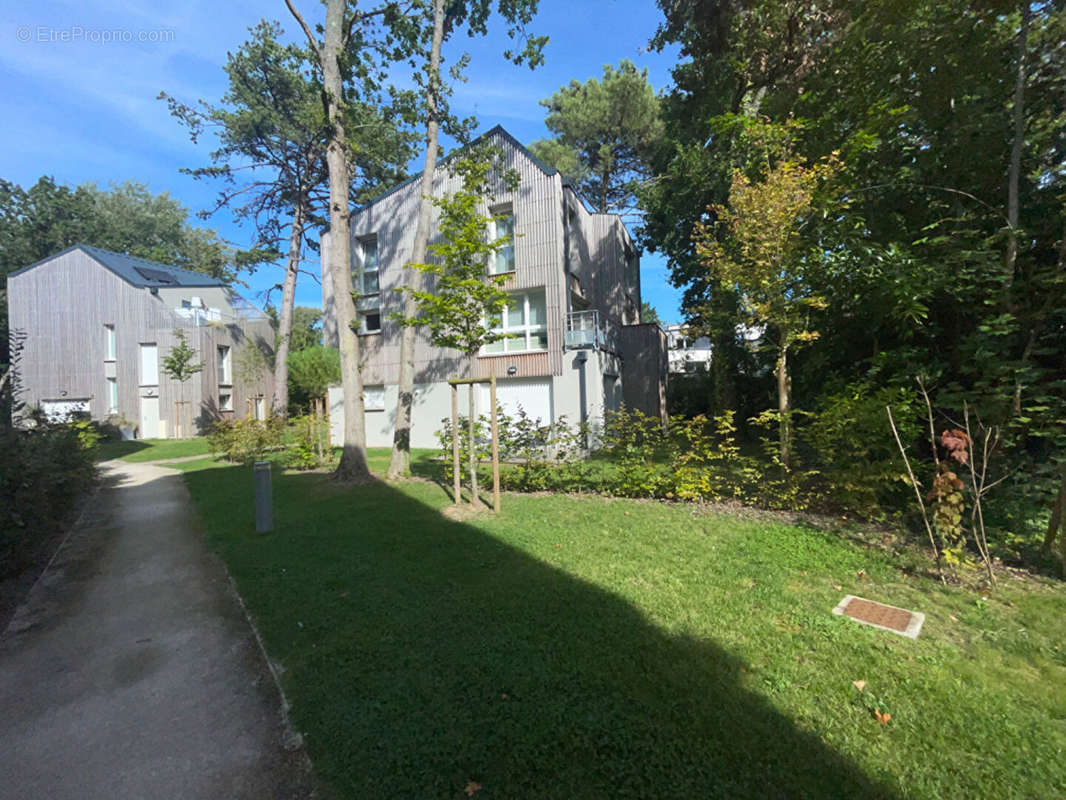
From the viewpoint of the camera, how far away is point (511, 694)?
2656 millimetres

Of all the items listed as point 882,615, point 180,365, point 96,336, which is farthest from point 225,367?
point 882,615

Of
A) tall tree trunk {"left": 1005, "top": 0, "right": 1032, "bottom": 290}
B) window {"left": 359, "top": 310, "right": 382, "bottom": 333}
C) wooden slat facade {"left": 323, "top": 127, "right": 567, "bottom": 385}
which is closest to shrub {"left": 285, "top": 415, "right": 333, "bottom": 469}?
wooden slat facade {"left": 323, "top": 127, "right": 567, "bottom": 385}

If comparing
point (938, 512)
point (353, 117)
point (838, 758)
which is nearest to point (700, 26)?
point (353, 117)

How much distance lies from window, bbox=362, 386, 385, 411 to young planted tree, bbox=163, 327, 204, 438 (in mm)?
11733

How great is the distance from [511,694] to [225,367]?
3010 cm

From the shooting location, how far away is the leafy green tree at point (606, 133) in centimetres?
2391

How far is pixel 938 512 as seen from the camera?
4.13 meters

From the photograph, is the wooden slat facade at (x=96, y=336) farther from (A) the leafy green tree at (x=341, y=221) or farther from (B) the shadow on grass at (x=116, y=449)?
(A) the leafy green tree at (x=341, y=221)

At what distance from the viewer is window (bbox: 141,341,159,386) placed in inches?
981

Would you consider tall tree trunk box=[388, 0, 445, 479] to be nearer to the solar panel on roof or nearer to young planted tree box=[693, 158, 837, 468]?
young planted tree box=[693, 158, 837, 468]

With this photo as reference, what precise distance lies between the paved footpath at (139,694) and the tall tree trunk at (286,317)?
1749 cm

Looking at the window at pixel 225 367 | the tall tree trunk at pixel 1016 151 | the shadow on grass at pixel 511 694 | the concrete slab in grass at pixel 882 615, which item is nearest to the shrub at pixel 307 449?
the shadow on grass at pixel 511 694

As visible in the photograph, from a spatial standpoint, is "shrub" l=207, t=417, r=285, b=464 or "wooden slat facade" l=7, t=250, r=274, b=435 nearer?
"shrub" l=207, t=417, r=285, b=464

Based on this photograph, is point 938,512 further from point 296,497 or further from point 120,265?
point 120,265
